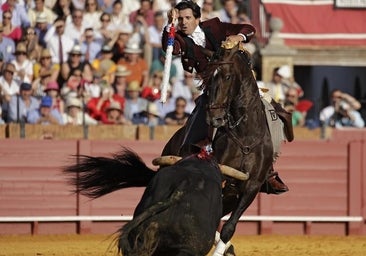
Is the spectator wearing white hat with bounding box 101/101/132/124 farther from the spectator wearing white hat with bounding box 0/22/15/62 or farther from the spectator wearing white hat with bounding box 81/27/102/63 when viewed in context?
the spectator wearing white hat with bounding box 0/22/15/62

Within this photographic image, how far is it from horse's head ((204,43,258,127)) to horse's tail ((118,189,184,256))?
221cm

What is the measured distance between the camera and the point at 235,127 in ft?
32.8

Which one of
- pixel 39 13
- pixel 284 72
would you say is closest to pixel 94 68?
pixel 39 13

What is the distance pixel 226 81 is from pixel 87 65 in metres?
7.34

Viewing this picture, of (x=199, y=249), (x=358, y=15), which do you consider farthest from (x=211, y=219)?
(x=358, y=15)

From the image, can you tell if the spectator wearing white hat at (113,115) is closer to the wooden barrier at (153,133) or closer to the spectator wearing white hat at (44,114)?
the wooden barrier at (153,133)

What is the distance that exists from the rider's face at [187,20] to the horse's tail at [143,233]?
10.5ft

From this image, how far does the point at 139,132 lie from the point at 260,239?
1.99m

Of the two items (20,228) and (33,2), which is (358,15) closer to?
(33,2)

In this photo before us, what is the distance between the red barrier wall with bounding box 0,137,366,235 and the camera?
15336 mm

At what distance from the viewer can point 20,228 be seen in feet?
50.2

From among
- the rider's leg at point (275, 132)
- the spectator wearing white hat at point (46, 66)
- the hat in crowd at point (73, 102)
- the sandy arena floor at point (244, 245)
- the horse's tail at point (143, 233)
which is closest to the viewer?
the horse's tail at point (143, 233)

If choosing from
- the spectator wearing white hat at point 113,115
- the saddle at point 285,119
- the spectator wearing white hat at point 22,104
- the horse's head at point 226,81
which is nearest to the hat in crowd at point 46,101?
the spectator wearing white hat at point 22,104

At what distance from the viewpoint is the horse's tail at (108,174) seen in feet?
32.4
